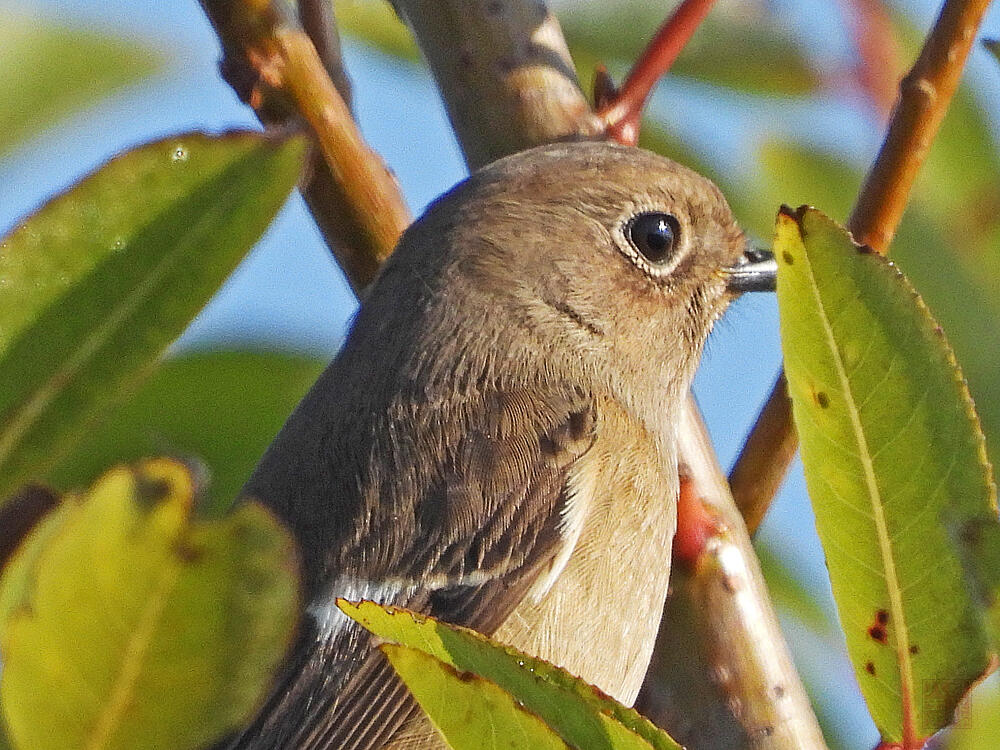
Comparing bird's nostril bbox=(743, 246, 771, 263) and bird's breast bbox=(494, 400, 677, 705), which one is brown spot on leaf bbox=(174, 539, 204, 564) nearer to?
bird's breast bbox=(494, 400, 677, 705)

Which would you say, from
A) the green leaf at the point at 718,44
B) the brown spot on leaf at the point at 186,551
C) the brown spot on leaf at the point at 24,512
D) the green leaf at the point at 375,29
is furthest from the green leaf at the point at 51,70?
the brown spot on leaf at the point at 186,551

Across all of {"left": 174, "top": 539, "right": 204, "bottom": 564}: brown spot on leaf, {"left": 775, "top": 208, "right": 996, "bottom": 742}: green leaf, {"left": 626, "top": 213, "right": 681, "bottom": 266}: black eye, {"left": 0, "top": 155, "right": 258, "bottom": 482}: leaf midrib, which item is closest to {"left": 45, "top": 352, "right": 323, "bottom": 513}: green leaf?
{"left": 626, "top": 213, "right": 681, "bottom": 266}: black eye

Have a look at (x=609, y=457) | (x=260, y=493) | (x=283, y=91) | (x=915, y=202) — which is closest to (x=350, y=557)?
(x=260, y=493)

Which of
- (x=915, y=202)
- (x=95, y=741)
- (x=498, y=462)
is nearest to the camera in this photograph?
(x=95, y=741)

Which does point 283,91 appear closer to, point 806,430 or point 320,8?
point 320,8

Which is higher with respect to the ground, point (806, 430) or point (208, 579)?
point (806, 430)

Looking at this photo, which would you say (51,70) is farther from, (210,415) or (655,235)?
(655,235)

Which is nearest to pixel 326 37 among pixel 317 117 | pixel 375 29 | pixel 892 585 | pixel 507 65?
pixel 317 117
